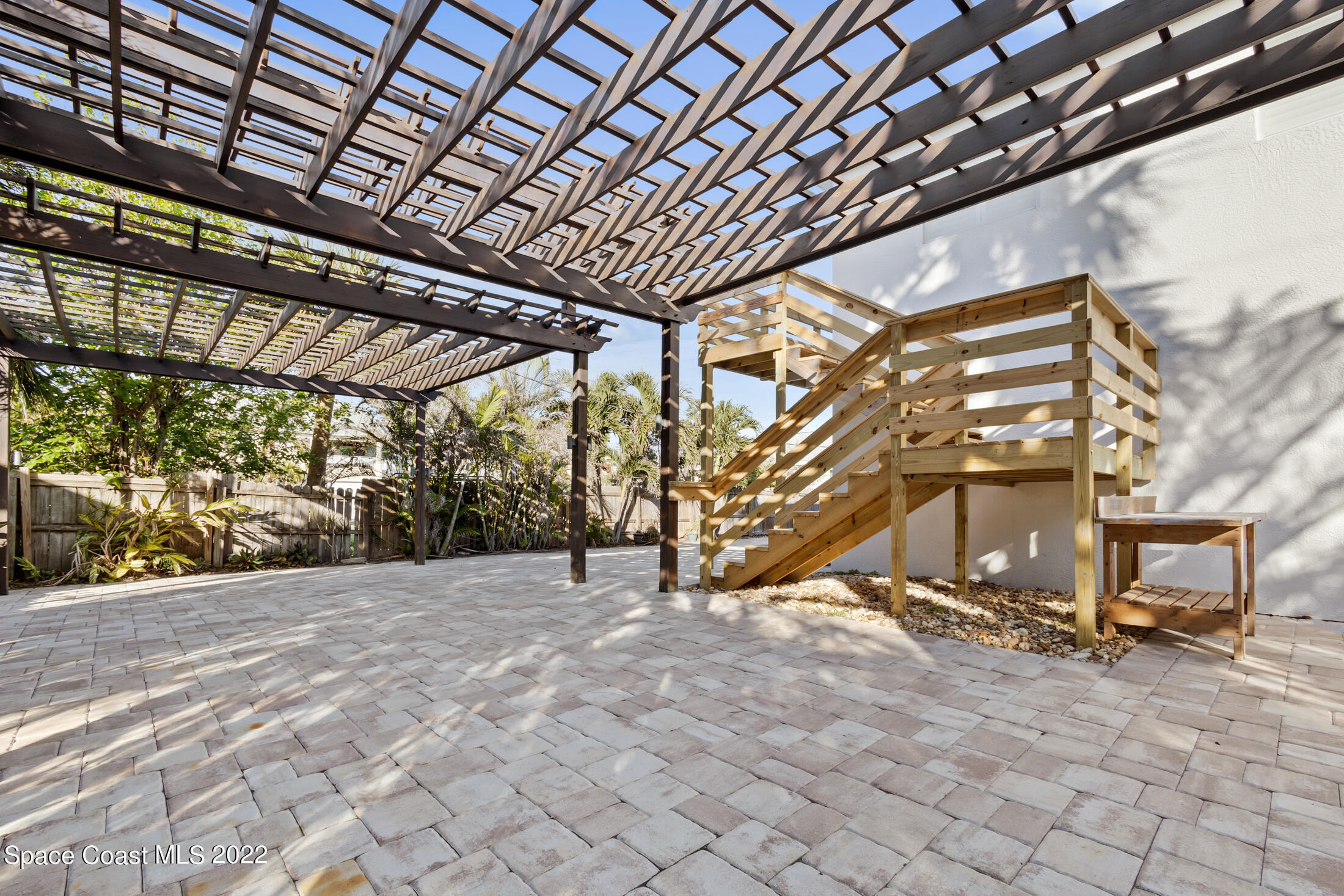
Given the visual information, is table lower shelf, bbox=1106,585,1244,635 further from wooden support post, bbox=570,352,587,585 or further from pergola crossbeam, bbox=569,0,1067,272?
wooden support post, bbox=570,352,587,585

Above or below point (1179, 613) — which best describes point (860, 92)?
above

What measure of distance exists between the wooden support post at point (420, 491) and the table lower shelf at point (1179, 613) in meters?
8.58

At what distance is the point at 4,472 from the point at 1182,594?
35.7ft

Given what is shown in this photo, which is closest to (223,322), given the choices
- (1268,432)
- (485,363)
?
(485,363)

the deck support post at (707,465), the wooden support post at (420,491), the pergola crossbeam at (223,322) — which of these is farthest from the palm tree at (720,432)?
the pergola crossbeam at (223,322)

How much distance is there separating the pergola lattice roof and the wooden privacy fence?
11.9 ft

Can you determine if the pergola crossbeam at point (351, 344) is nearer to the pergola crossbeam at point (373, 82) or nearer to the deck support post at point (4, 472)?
the pergola crossbeam at point (373, 82)

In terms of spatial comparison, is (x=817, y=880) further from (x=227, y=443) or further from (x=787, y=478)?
(x=227, y=443)

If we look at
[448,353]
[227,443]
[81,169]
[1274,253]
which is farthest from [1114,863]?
[227,443]

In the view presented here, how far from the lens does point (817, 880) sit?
1.70 m

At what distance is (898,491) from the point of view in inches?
189

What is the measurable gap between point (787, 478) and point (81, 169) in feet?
17.0

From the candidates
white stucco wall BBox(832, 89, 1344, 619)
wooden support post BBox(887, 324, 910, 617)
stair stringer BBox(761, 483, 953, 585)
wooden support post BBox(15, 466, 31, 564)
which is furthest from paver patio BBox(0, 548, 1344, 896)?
wooden support post BBox(15, 466, 31, 564)

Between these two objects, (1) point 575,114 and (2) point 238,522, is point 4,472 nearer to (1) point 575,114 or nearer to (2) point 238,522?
(2) point 238,522
